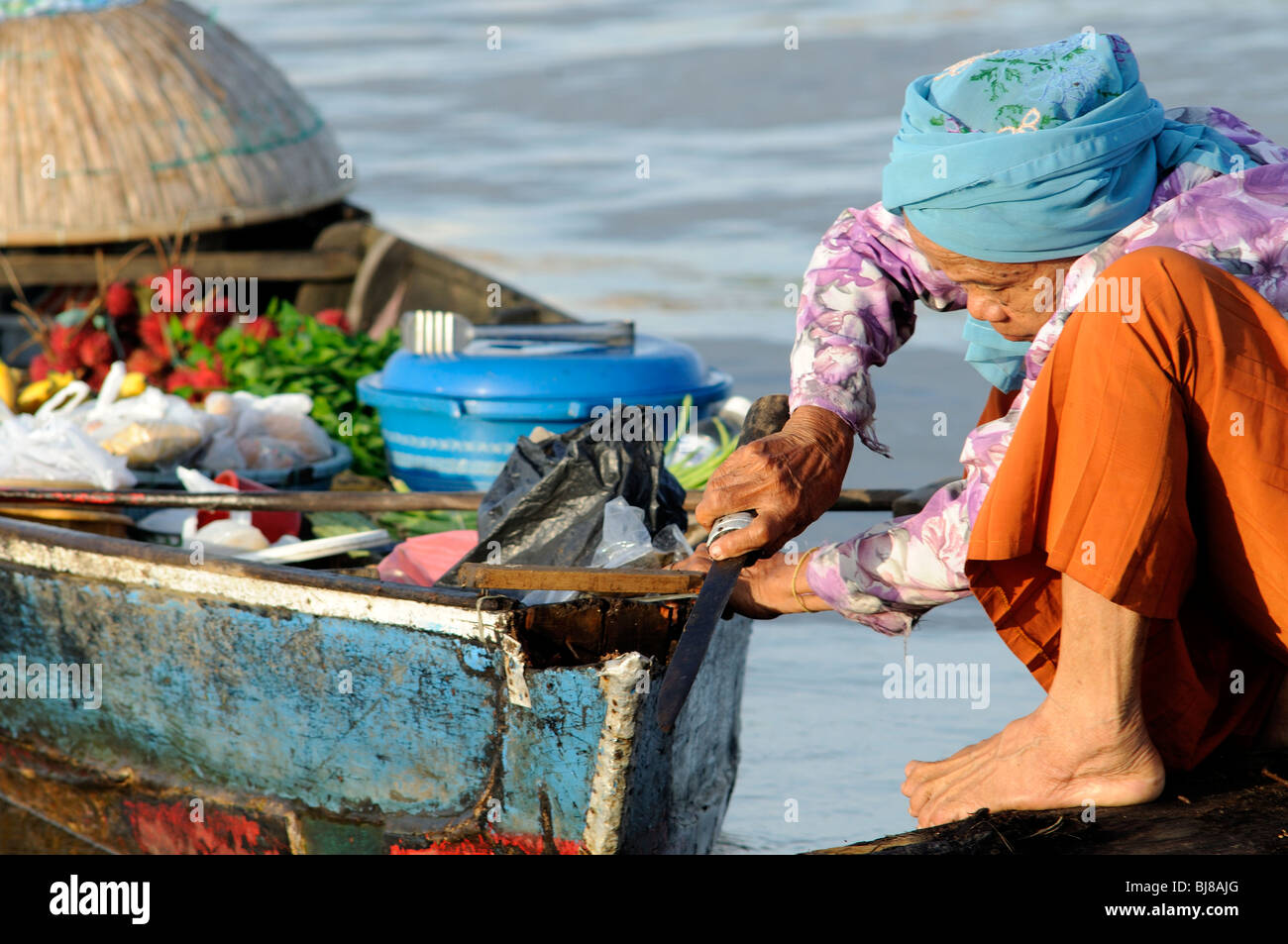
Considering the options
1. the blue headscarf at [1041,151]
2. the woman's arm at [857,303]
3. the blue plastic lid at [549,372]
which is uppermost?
the blue headscarf at [1041,151]

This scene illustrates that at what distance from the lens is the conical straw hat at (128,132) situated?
5.02m

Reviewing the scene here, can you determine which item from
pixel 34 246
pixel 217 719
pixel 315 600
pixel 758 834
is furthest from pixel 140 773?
pixel 34 246

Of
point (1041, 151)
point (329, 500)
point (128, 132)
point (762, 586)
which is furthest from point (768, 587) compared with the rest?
point (128, 132)

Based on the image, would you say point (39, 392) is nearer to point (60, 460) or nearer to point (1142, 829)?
point (60, 460)

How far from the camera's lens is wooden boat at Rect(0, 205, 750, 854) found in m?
2.38

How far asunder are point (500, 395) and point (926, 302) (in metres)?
1.18

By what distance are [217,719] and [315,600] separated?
43cm

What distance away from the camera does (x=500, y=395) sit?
136 inches

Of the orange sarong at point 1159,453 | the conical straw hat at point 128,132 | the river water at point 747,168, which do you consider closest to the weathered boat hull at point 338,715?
the orange sarong at point 1159,453

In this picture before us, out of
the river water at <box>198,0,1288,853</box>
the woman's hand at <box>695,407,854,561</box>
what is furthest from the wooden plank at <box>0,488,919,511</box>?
the river water at <box>198,0,1288,853</box>

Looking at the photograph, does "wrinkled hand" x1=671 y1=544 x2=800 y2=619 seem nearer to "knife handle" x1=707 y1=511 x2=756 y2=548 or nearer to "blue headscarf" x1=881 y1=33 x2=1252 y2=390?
"knife handle" x1=707 y1=511 x2=756 y2=548

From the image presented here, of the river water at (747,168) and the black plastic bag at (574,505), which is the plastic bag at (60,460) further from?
the river water at (747,168)

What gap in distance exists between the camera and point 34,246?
5.25m

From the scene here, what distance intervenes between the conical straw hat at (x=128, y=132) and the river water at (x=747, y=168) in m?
0.96
